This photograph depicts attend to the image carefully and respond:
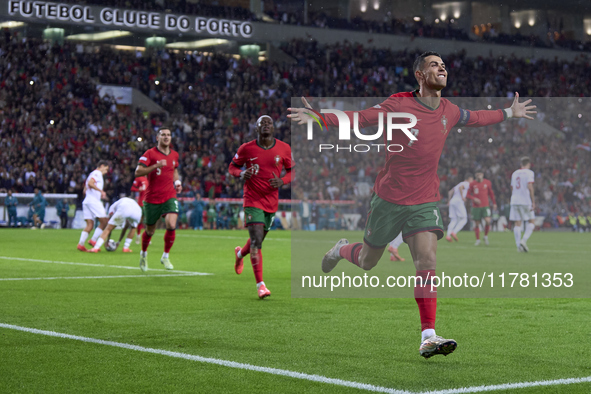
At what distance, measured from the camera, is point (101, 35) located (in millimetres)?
42344

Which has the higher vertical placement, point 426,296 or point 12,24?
point 12,24

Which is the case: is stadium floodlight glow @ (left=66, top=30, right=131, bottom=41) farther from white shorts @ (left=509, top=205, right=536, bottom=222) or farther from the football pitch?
the football pitch

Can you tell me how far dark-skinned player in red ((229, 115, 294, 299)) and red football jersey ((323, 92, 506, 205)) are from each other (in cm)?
351

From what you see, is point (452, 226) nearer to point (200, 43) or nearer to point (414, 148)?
point (414, 148)

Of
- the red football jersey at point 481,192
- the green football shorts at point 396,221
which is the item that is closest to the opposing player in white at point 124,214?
the red football jersey at point 481,192

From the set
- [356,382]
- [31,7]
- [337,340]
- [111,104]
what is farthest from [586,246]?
[31,7]

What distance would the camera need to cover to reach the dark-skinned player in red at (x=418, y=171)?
659 centimetres

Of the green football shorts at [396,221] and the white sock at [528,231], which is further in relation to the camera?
the white sock at [528,231]

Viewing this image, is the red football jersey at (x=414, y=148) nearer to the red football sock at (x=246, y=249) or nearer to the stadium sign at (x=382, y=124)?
the stadium sign at (x=382, y=124)

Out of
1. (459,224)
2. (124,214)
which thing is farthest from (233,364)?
(459,224)

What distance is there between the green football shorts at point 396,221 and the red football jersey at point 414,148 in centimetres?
6

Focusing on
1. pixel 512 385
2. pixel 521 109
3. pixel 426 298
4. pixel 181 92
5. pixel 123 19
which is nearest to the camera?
pixel 512 385

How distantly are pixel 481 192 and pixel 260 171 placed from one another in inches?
469

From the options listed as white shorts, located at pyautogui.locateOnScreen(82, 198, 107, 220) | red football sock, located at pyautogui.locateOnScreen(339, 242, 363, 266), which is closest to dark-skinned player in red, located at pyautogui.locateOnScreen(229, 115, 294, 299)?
red football sock, located at pyautogui.locateOnScreen(339, 242, 363, 266)
